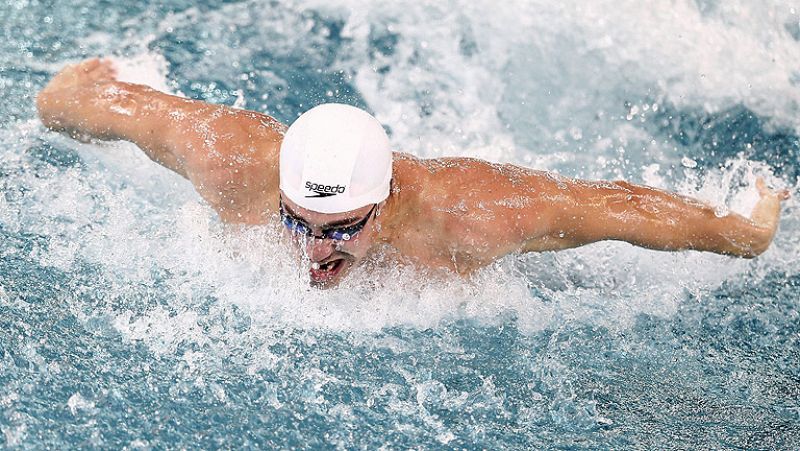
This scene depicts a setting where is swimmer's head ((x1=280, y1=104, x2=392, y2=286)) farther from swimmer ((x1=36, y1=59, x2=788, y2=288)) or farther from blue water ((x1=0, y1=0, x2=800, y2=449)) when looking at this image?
blue water ((x1=0, y1=0, x2=800, y2=449))

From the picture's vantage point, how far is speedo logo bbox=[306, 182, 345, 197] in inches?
122

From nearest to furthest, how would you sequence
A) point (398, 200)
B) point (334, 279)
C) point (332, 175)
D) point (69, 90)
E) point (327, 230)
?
point (332, 175) < point (327, 230) < point (398, 200) < point (334, 279) < point (69, 90)

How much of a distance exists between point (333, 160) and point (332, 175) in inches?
1.8

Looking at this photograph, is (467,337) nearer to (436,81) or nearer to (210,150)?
(210,150)

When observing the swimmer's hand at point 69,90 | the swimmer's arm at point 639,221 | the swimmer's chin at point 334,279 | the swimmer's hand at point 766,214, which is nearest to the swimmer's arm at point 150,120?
the swimmer's hand at point 69,90

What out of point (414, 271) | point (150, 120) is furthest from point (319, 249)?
point (150, 120)

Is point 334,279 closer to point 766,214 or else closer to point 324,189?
point 324,189

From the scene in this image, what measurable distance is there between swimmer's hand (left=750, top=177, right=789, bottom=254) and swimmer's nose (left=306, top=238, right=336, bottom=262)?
156cm

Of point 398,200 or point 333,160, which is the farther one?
point 398,200

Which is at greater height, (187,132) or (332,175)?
(332,175)

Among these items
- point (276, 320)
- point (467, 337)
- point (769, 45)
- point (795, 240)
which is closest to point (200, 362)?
point (276, 320)

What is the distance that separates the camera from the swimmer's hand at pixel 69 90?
12.2 feet

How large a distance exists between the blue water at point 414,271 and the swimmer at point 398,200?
21 centimetres

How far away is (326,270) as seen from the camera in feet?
11.6
